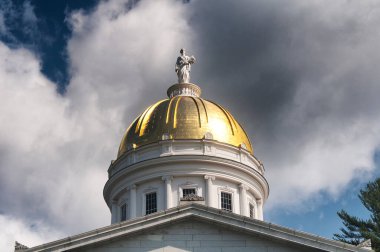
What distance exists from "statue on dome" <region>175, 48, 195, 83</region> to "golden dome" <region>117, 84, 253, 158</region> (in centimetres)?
392

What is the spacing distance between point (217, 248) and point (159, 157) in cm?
1903

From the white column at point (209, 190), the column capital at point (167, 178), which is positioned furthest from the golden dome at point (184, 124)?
the white column at point (209, 190)

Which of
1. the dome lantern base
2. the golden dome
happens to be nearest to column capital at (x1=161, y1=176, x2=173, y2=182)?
the golden dome

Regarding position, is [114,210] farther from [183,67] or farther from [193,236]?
[193,236]

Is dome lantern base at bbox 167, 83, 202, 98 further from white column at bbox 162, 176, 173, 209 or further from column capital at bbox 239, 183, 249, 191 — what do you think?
column capital at bbox 239, 183, 249, 191

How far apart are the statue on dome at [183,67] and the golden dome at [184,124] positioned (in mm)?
3925

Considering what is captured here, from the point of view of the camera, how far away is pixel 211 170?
41875mm

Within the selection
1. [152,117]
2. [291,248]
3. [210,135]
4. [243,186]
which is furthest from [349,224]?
[291,248]

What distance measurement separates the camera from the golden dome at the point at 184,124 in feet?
142

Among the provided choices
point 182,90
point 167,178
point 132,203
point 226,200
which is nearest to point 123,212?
point 132,203

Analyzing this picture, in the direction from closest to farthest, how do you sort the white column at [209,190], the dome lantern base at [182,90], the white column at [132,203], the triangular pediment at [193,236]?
the triangular pediment at [193,236]
the white column at [209,190]
the white column at [132,203]
the dome lantern base at [182,90]

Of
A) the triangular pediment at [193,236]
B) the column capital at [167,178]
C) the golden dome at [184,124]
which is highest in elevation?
the golden dome at [184,124]

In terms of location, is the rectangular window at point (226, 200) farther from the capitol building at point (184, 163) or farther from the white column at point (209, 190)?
the white column at point (209, 190)

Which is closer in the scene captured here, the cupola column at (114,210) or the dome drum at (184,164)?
the dome drum at (184,164)
